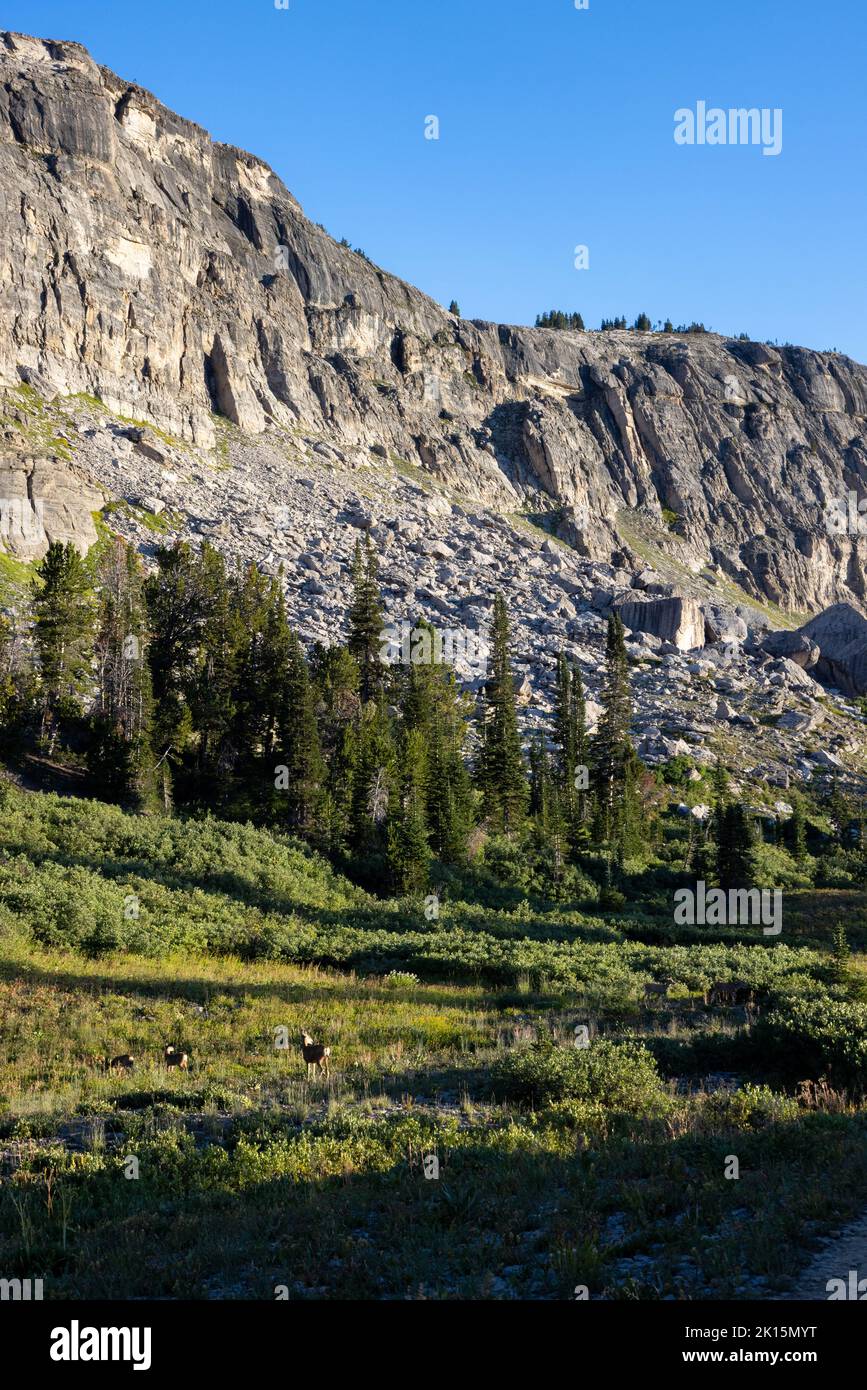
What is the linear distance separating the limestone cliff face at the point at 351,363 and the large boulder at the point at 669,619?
111 feet

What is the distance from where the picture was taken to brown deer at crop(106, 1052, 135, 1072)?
571 inches

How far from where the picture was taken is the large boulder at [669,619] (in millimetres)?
99250

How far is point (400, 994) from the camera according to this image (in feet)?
72.7

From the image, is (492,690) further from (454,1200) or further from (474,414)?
(474,414)

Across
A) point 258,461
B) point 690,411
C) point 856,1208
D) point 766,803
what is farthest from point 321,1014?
point 690,411

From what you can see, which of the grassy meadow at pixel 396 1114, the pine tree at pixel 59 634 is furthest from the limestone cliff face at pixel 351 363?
the grassy meadow at pixel 396 1114

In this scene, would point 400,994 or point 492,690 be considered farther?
point 492,690

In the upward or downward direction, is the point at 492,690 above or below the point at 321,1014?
above

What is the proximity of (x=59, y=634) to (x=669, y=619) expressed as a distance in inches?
2892

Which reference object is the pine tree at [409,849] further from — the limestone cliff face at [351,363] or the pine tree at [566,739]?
the limestone cliff face at [351,363]

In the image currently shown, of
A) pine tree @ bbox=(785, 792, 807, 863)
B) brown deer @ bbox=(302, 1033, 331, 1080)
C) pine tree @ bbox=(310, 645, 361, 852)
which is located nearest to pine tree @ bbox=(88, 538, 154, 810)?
pine tree @ bbox=(310, 645, 361, 852)

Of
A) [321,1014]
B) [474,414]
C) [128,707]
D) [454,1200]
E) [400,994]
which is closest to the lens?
[454,1200]
